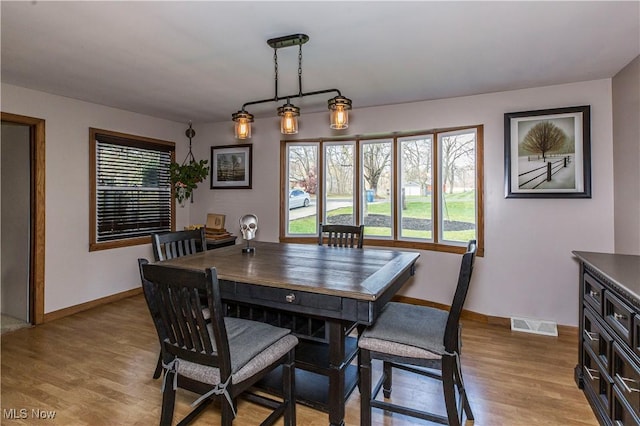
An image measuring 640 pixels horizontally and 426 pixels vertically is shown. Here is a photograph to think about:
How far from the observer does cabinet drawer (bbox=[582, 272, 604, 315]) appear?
1954mm

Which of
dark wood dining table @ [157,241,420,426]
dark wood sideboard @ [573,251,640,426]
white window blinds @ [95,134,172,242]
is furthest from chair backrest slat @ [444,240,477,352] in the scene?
white window blinds @ [95,134,172,242]

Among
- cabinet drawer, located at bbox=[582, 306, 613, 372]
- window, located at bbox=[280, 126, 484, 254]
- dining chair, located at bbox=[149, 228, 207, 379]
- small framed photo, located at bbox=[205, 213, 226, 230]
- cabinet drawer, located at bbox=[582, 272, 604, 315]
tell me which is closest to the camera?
cabinet drawer, located at bbox=[582, 306, 613, 372]

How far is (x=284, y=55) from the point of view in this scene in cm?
258

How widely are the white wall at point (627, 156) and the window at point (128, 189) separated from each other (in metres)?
5.04

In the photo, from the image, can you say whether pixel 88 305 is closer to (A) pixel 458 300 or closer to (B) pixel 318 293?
(B) pixel 318 293

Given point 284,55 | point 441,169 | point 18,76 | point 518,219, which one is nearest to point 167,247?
point 284,55

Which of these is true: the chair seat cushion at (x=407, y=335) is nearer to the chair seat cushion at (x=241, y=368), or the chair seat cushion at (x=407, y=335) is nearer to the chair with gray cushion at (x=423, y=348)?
the chair with gray cushion at (x=423, y=348)

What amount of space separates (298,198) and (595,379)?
345cm

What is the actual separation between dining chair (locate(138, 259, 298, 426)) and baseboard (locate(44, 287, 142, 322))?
275cm

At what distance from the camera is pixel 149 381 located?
7.97ft

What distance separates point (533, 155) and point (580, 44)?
112cm

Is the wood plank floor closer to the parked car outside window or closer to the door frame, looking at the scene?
the door frame

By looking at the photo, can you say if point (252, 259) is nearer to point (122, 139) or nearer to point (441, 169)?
point (441, 169)

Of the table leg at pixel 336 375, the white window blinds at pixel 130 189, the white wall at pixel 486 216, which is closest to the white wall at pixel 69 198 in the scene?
the white wall at pixel 486 216
